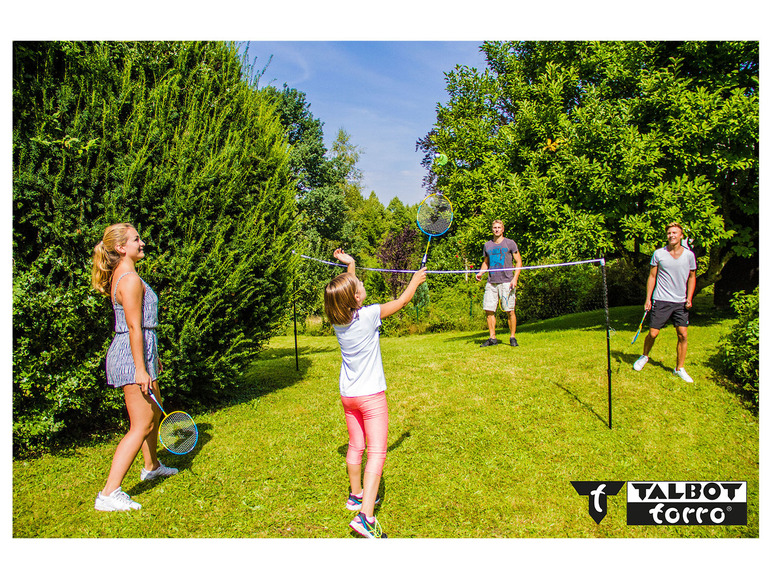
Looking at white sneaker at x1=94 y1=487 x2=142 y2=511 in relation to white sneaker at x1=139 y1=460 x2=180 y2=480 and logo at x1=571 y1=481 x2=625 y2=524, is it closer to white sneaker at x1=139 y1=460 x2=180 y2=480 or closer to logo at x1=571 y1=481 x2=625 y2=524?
white sneaker at x1=139 y1=460 x2=180 y2=480

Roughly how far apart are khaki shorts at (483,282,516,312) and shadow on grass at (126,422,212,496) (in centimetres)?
561

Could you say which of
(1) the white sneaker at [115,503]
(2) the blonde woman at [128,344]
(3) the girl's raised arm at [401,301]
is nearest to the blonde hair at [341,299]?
(3) the girl's raised arm at [401,301]

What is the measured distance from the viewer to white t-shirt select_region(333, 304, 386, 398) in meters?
3.67

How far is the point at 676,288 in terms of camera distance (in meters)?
6.82

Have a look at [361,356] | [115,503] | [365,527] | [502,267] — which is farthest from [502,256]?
[115,503]

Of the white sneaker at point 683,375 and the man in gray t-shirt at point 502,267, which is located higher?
the man in gray t-shirt at point 502,267

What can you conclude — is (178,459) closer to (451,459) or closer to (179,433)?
(179,433)

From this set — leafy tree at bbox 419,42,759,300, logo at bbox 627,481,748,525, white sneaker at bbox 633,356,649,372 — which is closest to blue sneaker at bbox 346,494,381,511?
logo at bbox 627,481,748,525

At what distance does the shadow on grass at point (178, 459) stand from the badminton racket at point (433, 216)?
421 centimetres

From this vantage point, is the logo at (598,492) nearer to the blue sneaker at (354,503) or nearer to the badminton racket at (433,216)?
the blue sneaker at (354,503)

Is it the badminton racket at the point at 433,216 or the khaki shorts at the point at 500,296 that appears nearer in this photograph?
the badminton racket at the point at 433,216

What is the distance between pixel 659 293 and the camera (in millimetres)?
6938

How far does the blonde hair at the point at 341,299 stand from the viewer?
3.53 meters

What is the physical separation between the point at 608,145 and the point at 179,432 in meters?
8.76
